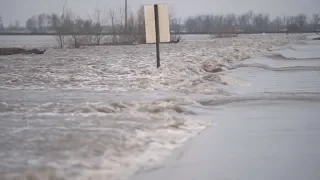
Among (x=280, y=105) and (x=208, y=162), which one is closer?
(x=208, y=162)

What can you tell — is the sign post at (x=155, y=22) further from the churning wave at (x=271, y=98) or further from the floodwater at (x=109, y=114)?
the churning wave at (x=271, y=98)

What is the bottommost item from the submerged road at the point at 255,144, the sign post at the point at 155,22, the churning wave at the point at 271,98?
the submerged road at the point at 255,144

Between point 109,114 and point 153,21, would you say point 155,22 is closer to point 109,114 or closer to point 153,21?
point 153,21

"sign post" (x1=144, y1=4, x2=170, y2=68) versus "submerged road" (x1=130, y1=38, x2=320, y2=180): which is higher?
"sign post" (x1=144, y1=4, x2=170, y2=68)

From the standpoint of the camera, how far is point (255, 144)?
18.0 ft

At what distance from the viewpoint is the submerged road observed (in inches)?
173

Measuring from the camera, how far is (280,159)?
15.9ft

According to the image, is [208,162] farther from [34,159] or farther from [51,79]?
[51,79]

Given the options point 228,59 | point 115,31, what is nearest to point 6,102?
point 228,59

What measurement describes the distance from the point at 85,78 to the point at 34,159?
872 cm

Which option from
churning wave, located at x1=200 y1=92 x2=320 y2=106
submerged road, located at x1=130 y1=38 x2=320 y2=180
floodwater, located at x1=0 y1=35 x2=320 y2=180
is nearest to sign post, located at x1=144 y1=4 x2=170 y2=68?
floodwater, located at x1=0 y1=35 x2=320 y2=180

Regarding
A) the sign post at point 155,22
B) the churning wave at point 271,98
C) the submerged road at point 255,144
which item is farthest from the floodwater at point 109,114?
the sign post at point 155,22

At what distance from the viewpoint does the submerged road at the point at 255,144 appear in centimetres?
441

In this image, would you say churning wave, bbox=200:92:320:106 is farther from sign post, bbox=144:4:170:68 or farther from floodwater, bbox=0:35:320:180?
sign post, bbox=144:4:170:68
